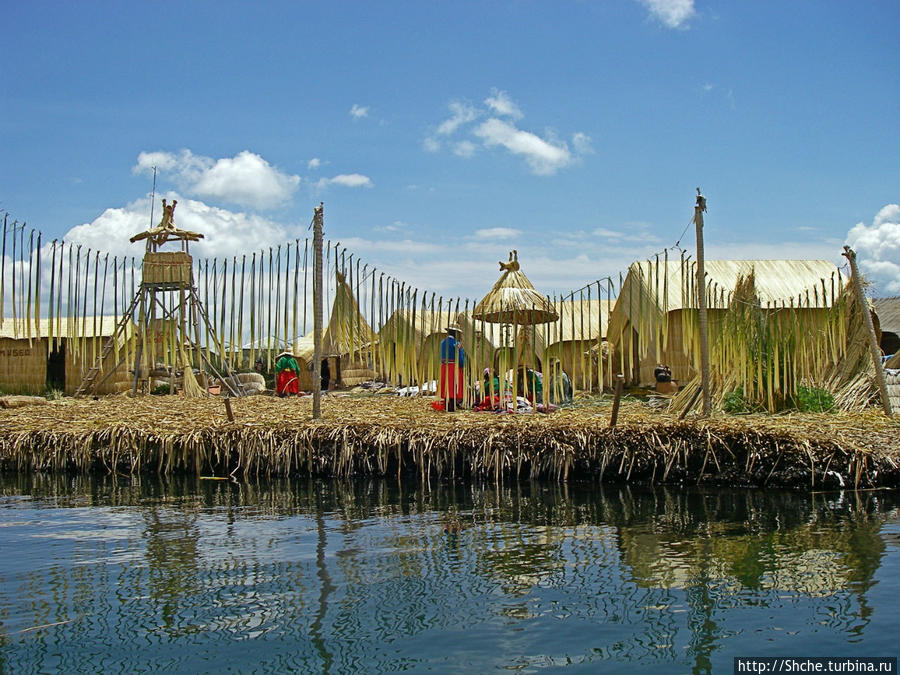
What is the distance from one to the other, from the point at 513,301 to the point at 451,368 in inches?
51.8

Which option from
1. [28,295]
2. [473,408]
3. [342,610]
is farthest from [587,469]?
[28,295]

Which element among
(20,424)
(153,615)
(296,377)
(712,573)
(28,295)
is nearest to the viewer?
(153,615)

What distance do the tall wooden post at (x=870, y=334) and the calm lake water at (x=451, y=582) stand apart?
6.04 feet

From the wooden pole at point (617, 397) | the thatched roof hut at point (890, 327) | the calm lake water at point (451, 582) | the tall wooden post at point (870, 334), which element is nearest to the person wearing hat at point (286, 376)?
the calm lake water at point (451, 582)

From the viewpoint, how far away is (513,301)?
11.5 m

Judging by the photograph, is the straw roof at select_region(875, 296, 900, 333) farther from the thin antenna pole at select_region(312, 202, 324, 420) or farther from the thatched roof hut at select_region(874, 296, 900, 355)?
the thin antenna pole at select_region(312, 202, 324, 420)

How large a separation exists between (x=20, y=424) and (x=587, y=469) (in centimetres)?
775

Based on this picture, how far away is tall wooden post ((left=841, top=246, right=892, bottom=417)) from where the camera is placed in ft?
31.4

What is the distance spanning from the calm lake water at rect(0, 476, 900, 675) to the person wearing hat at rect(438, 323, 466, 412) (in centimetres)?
279

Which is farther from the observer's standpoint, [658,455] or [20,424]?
[20,424]

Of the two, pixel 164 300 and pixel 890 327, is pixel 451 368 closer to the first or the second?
pixel 164 300

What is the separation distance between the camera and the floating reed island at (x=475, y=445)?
8422 millimetres

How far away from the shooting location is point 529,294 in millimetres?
11734

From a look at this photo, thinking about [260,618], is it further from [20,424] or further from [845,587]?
[20,424]
